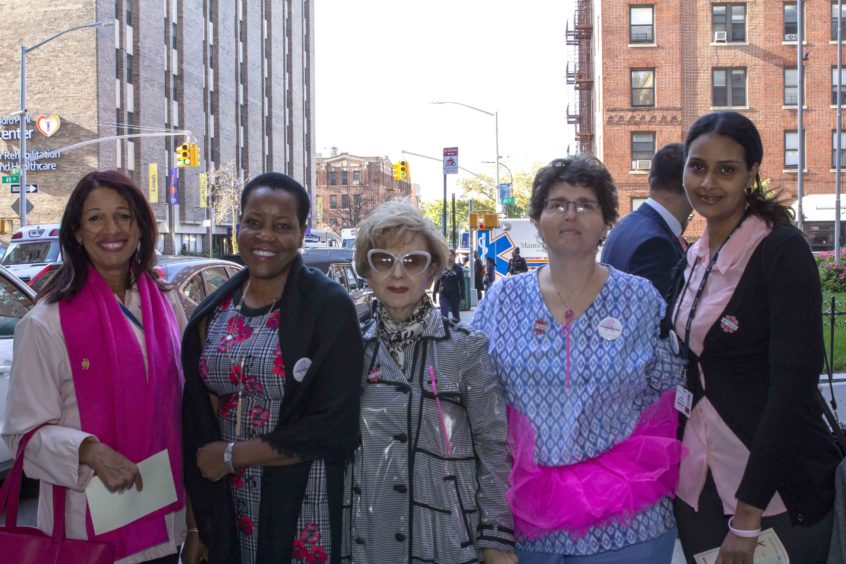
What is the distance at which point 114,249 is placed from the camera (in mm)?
2947

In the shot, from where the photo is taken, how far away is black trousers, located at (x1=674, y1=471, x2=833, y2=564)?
268cm

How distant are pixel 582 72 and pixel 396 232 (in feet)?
151

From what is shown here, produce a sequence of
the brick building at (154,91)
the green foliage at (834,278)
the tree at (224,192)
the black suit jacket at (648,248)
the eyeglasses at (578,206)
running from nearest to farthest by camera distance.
→ the eyeglasses at (578,206)
the black suit jacket at (648,248)
the green foliage at (834,278)
the brick building at (154,91)
the tree at (224,192)

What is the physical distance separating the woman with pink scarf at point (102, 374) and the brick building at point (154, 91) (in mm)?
25749

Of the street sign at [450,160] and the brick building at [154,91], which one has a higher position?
the brick building at [154,91]

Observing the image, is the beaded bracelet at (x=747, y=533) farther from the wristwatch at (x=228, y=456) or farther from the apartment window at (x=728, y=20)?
the apartment window at (x=728, y=20)

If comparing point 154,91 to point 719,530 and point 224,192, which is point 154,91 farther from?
point 719,530

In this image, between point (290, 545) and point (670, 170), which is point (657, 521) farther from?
point (670, 170)

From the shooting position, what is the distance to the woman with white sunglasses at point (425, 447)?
8.86 ft

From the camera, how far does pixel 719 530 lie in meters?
2.80

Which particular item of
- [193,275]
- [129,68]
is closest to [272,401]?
[193,275]

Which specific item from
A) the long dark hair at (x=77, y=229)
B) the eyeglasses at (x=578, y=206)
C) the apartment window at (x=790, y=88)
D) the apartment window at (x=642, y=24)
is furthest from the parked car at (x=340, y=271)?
the apartment window at (x=790, y=88)

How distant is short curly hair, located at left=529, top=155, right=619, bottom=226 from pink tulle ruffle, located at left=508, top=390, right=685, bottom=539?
2.60 ft

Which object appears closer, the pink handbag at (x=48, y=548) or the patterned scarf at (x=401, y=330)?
the pink handbag at (x=48, y=548)
